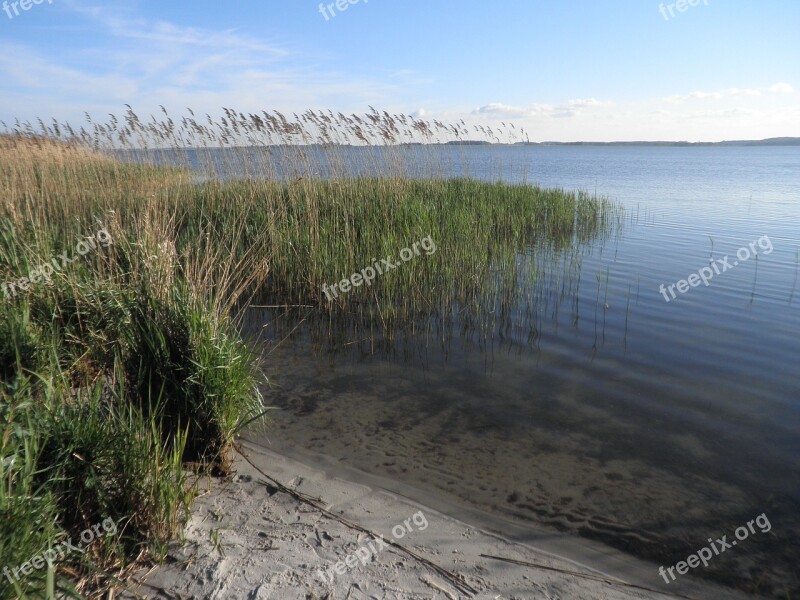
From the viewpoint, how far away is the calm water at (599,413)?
11.4 feet

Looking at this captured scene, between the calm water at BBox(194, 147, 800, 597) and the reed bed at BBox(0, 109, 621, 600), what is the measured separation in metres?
0.68

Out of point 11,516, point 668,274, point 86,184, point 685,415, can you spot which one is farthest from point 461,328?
point 86,184

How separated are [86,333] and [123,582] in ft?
8.17

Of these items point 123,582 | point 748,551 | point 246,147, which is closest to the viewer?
point 123,582

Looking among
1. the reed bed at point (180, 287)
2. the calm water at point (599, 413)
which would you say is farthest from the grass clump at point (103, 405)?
the calm water at point (599, 413)

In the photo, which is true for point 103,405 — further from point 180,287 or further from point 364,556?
point 364,556

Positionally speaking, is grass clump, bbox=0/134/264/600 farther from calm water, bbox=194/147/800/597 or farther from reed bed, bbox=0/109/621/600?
calm water, bbox=194/147/800/597

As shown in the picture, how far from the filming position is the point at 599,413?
4719 mm

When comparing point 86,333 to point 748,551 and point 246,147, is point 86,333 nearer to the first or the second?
point 748,551

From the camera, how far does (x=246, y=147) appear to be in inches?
394

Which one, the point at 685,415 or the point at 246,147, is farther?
the point at 246,147

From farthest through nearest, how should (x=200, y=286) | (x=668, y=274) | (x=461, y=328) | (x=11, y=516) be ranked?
(x=668, y=274), (x=461, y=328), (x=200, y=286), (x=11, y=516)

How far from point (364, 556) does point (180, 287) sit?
222cm

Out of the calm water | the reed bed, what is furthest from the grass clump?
the calm water
